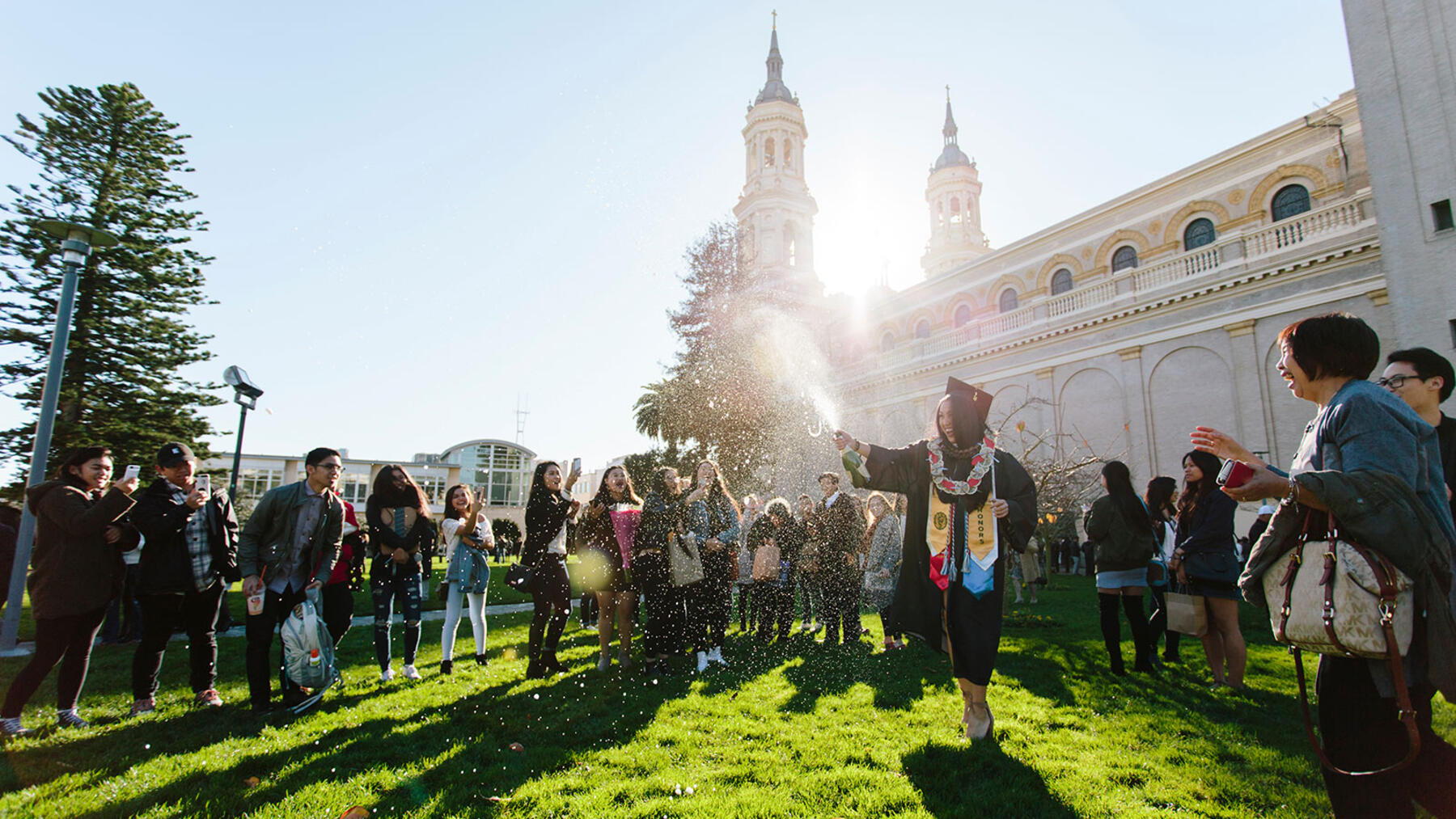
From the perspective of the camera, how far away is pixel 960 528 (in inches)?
178

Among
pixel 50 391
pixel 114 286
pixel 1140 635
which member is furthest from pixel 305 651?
pixel 114 286

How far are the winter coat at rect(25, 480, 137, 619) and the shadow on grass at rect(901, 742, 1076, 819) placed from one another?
235 inches

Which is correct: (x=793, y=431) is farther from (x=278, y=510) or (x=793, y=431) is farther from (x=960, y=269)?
(x=278, y=510)

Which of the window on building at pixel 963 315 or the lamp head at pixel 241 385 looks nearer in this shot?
the lamp head at pixel 241 385

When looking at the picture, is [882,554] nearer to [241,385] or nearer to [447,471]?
[241,385]

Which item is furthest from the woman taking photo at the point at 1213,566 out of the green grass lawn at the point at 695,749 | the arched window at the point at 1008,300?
the arched window at the point at 1008,300

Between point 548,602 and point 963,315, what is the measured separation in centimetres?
3205

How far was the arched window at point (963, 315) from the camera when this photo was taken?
33969mm

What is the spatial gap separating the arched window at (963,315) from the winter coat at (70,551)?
1337 inches

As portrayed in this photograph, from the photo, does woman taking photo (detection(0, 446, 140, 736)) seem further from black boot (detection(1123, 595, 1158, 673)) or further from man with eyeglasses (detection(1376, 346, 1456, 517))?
black boot (detection(1123, 595, 1158, 673))

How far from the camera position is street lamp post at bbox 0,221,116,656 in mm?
7484

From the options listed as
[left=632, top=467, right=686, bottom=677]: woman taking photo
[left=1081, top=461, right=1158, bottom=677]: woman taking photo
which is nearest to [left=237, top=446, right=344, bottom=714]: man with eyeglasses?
[left=632, top=467, right=686, bottom=677]: woman taking photo

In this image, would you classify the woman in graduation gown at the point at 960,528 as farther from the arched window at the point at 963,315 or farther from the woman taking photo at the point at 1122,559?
the arched window at the point at 963,315

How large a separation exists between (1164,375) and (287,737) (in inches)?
998
